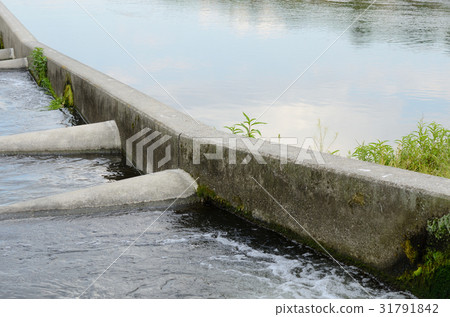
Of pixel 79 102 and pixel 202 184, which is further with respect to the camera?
pixel 79 102

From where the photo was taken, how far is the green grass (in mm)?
5695

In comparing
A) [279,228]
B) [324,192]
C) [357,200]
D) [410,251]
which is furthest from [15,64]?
[410,251]

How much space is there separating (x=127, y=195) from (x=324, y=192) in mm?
1593

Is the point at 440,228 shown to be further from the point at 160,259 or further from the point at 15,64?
the point at 15,64

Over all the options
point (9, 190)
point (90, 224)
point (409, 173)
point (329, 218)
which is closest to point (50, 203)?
point (90, 224)

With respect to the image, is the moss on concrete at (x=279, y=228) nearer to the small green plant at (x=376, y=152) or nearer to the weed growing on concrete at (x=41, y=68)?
the small green plant at (x=376, y=152)

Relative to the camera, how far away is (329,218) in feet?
12.1

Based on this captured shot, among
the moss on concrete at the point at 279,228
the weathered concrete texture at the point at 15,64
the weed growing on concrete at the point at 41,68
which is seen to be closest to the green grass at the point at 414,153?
the moss on concrete at the point at 279,228

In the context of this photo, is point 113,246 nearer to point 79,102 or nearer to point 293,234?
point 293,234

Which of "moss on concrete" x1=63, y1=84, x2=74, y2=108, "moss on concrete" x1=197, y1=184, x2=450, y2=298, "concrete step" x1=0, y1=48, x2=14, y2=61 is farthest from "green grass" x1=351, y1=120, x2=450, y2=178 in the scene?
"concrete step" x1=0, y1=48, x2=14, y2=61

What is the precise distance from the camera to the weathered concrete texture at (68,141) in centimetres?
603
